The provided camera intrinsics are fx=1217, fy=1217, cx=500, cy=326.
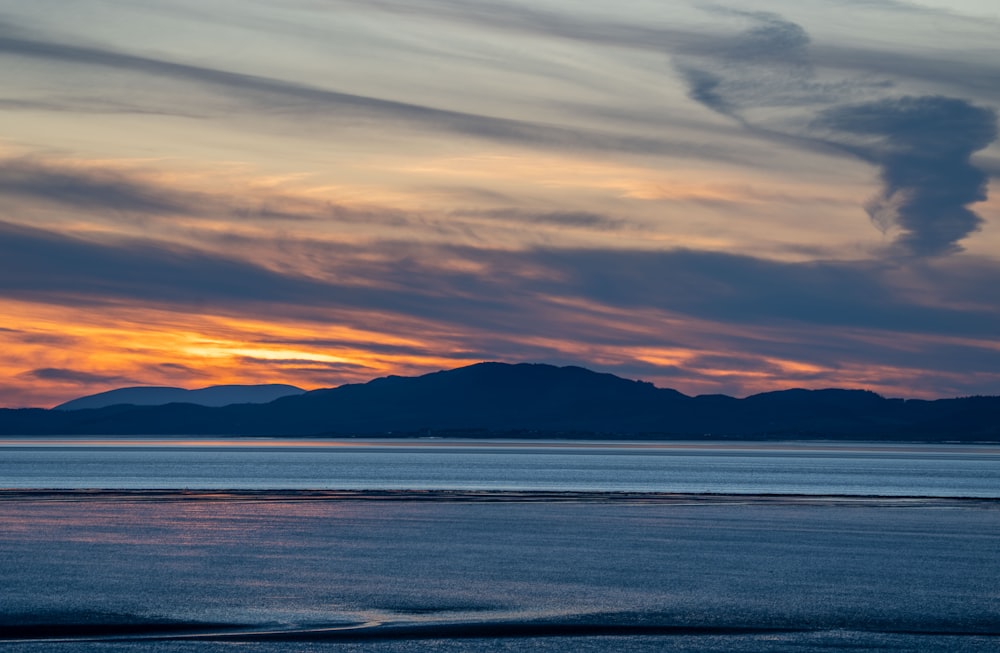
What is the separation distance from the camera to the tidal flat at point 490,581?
20609mm

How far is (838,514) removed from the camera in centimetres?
5338

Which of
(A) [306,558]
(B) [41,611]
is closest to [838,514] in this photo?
(A) [306,558]

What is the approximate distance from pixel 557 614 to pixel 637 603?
7.67 ft

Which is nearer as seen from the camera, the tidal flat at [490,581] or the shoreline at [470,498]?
the tidal flat at [490,581]

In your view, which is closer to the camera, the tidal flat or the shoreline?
the tidal flat

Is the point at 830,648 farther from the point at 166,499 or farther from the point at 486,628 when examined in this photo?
the point at 166,499

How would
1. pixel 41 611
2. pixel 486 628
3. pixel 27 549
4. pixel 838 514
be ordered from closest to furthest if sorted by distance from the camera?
1. pixel 486 628
2. pixel 41 611
3. pixel 27 549
4. pixel 838 514

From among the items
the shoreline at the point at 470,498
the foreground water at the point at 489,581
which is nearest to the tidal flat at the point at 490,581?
the foreground water at the point at 489,581

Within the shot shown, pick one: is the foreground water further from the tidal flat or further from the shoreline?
the shoreline

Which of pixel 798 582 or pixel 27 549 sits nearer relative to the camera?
pixel 798 582

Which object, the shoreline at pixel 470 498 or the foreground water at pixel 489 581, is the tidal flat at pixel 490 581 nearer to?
the foreground water at pixel 489 581

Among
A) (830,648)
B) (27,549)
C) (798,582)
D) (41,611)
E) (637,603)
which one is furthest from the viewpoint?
(27,549)

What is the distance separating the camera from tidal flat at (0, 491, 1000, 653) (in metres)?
20.6

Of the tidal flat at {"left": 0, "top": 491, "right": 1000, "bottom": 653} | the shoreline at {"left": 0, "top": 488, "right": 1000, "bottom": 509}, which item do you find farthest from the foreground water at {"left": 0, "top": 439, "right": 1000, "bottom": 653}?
the shoreline at {"left": 0, "top": 488, "right": 1000, "bottom": 509}
